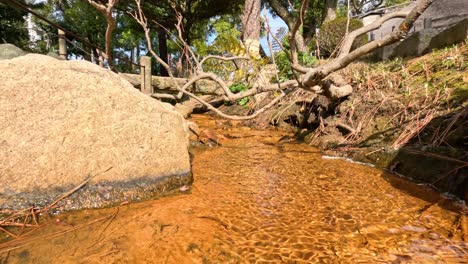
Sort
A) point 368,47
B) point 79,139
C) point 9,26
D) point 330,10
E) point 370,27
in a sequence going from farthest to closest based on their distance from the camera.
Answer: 1. point 330,10
2. point 9,26
3. point 370,27
4. point 368,47
5. point 79,139

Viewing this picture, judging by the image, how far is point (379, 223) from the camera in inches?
77.3

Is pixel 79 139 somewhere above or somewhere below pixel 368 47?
below

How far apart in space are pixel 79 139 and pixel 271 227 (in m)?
1.73

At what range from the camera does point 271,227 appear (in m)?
1.95

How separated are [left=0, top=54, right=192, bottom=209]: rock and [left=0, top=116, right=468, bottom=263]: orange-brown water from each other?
0.81 feet

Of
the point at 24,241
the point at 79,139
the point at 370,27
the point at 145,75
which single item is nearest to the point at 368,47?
the point at 370,27

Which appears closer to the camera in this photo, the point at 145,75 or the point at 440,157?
the point at 440,157

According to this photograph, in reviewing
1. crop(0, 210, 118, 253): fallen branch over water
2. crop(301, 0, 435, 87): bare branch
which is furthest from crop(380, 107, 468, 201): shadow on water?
crop(0, 210, 118, 253): fallen branch over water

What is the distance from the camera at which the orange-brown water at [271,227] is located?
160 cm

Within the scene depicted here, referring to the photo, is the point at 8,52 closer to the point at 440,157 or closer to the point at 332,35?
the point at 440,157

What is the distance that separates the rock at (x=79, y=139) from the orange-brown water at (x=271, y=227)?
25 cm

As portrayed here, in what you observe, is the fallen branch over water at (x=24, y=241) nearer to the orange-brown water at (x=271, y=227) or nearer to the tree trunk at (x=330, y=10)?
the orange-brown water at (x=271, y=227)

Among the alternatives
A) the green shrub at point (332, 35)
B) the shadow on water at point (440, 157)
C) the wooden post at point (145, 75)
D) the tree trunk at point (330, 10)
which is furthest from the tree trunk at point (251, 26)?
the shadow on water at point (440, 157)

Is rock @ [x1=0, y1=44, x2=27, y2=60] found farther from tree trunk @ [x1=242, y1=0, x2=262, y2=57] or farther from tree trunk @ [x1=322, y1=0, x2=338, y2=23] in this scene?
tree trunk @ [x1=322, y1=0, x2=338, y2=23]
